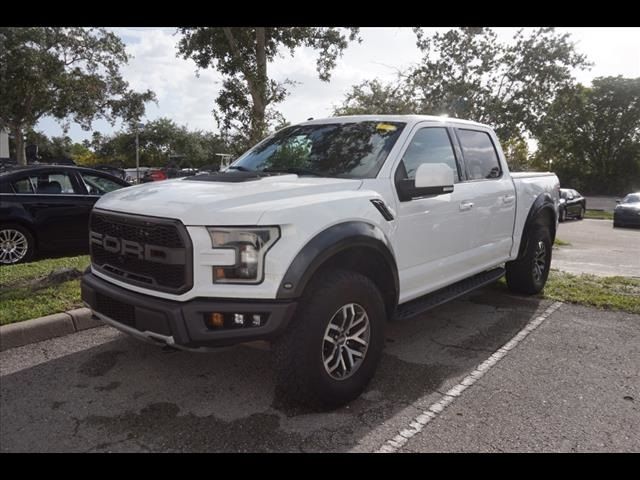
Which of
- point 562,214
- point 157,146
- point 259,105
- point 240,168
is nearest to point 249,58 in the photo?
point 259,105

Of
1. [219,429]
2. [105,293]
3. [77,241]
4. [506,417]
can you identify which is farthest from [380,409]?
[77,241]

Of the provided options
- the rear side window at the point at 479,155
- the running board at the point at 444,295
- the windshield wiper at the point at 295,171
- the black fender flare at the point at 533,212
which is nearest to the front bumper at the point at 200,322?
the running board at the point at 444,295

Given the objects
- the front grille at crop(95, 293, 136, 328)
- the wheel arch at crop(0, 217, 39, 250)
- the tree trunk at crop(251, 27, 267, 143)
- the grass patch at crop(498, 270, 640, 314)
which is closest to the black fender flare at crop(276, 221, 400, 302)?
the front grille at crop(95, 293, 136, 328)

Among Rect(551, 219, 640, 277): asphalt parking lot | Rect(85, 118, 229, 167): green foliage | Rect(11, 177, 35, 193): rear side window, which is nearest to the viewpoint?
Rect(11, 177, 35, 193): rear side window

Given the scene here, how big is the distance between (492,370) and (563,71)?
1736cm

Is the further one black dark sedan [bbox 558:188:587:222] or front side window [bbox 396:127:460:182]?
black dark sedan [bbox 558:188:587:222]

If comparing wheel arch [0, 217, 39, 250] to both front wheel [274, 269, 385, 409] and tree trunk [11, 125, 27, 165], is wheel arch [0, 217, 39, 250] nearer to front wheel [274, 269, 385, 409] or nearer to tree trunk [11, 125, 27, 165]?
front wheel [274, 269, 385, 409]

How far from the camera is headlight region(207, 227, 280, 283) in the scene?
8.80 ft

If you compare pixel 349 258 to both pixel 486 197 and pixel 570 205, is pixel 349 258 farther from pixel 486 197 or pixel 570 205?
pixel 570 205

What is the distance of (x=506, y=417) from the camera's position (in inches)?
117

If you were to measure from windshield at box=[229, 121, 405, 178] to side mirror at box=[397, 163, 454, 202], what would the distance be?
26 centimetres

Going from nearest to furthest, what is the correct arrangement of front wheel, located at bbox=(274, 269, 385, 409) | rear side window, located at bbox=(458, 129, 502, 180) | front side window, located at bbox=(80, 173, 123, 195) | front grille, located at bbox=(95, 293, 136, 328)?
front wheel, located at bbox=(274, 269, 385, 409) → front grille, located at bbox=(95, 293, 136, 328) → rear side window, located at bbox=(458, 129, 502, 180) → front side window, located at bbox=(80, 173, 123, 195)

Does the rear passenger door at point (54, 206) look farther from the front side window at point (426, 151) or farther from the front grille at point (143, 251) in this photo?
the front side window at point (426, 151)
